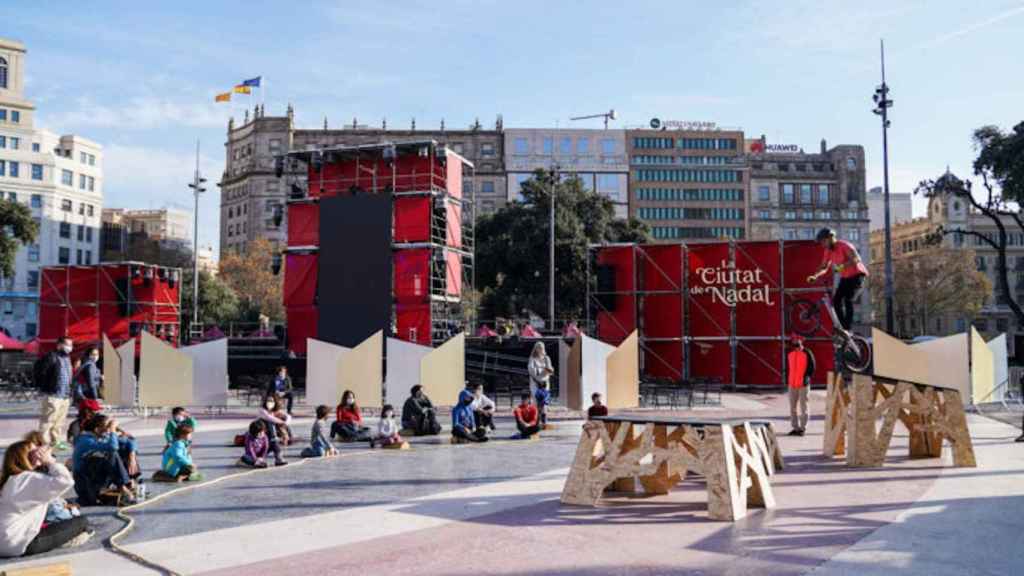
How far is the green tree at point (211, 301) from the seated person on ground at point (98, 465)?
5114cm

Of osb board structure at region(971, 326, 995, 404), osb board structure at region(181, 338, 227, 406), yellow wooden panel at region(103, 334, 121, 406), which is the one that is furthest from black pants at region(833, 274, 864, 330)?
yellow wooden panel at region(103, 334, 121, 406)

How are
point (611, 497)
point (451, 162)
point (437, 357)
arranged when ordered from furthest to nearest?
point (451, 162), point (437, 357), point (611, 497)

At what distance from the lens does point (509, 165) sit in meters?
92.6

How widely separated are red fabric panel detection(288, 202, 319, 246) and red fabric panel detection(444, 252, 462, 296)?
5.56 m

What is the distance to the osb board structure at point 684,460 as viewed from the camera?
923cm

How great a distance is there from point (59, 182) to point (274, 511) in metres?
87.2

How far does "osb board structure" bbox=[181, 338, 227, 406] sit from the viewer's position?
2139cm

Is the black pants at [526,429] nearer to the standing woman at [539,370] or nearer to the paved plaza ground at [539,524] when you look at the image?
the standing woman at [539,370]

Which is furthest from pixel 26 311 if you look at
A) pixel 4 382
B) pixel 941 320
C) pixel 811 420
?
pixel 941 320

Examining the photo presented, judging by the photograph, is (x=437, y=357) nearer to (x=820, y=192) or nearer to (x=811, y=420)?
(x=811, y=420)

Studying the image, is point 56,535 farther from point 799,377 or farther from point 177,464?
point 799,377

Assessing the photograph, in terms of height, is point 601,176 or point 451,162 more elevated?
point 601,176

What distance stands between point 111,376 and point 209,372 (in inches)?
119

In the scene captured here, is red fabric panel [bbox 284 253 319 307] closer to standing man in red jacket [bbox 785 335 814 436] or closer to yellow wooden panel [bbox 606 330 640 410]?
yellow wooden panel [bbox 606 330 640 410]
